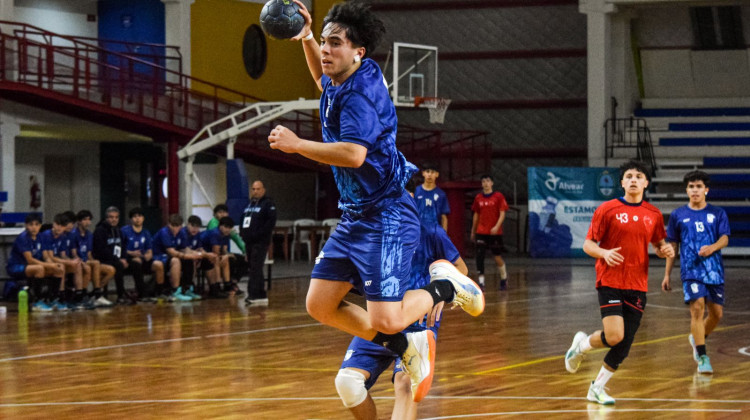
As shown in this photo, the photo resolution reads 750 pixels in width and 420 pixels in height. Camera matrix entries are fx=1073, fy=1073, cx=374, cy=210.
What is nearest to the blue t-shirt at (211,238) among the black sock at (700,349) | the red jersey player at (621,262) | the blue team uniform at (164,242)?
the blue team uniform at (164,242)

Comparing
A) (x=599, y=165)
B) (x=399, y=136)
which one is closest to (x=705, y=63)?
(x=599, y=165)

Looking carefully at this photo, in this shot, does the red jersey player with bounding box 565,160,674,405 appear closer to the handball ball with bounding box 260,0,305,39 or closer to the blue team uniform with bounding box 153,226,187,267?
→ the handball ball with bounding box 260,0,305,39

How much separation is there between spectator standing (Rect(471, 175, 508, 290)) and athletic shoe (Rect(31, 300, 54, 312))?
660 cm

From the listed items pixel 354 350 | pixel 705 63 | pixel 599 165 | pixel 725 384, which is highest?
pixel 705 63

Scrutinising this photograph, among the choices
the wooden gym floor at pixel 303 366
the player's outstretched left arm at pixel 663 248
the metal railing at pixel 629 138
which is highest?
the metal railing at pixel 629 138

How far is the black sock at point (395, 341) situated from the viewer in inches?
208

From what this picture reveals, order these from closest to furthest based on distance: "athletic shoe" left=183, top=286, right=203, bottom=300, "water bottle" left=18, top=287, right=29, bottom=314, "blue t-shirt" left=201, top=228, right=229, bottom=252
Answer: "water bottle" left=18, top=287, right=29, bottom=314
"athletic shoe" left=183, top=286, right=203, bottom=300
"blue t-shirt" left=201, top=228, right=229, bottom=252

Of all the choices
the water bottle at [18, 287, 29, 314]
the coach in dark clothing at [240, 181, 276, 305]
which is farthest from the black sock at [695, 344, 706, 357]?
the water bottle at [18, 287, 29, 314]

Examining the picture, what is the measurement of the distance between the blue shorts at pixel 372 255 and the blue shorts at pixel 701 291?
4407mm

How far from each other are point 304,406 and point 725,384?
326 cm

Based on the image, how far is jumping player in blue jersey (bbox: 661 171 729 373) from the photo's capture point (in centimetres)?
881

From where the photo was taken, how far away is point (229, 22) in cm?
2694

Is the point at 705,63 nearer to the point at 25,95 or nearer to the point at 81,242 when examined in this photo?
the point at 25,95

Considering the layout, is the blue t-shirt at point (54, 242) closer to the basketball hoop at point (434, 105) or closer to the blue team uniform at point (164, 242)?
the blue team uniform at point (164, 242)
